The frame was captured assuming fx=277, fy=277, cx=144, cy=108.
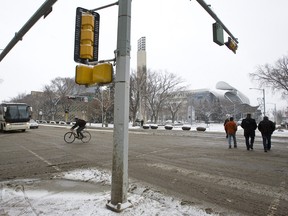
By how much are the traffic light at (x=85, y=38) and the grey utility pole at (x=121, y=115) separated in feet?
1.44

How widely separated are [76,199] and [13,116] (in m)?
28.1

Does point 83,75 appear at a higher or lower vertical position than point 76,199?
higher

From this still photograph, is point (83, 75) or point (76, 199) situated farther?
point (76, 199)

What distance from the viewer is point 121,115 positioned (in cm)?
493

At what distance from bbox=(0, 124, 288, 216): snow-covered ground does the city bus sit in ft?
83.2

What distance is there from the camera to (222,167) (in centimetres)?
918

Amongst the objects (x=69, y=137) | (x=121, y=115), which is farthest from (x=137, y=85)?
(x=121, y=115)

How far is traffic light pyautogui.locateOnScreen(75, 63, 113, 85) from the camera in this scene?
16.1 ft

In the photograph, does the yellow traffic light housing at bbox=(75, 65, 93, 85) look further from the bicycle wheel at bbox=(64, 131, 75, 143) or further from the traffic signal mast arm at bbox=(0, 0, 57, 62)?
the bicycle wheel at bbox=(64, 131, 75, 143)

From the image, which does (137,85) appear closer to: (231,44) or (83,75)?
(231,44)

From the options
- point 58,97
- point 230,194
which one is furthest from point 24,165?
point 58,97

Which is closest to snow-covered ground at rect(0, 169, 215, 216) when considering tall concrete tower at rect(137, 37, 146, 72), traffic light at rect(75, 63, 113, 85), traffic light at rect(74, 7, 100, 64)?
traffic light at rect(75, 63, 113, 85)

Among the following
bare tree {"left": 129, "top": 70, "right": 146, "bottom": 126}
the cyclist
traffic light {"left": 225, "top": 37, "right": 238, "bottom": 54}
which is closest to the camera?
traffic light {"left": 225, "top": 37, "right": 238, "bottom": 54}

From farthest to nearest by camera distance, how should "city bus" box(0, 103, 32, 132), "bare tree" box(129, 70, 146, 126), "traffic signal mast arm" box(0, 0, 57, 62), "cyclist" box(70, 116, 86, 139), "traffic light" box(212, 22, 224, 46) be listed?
1. "bare tree" box(129, 70, 146, 126)
2. "city bus" box(0, 103, 32, 132)
3. "cyclist" box(70, 116, 86, 139)
4. "traffic light" box(212, 22, 224, 46)
5. "traffic signal mast arm" box(0, 0, 57, 62)
